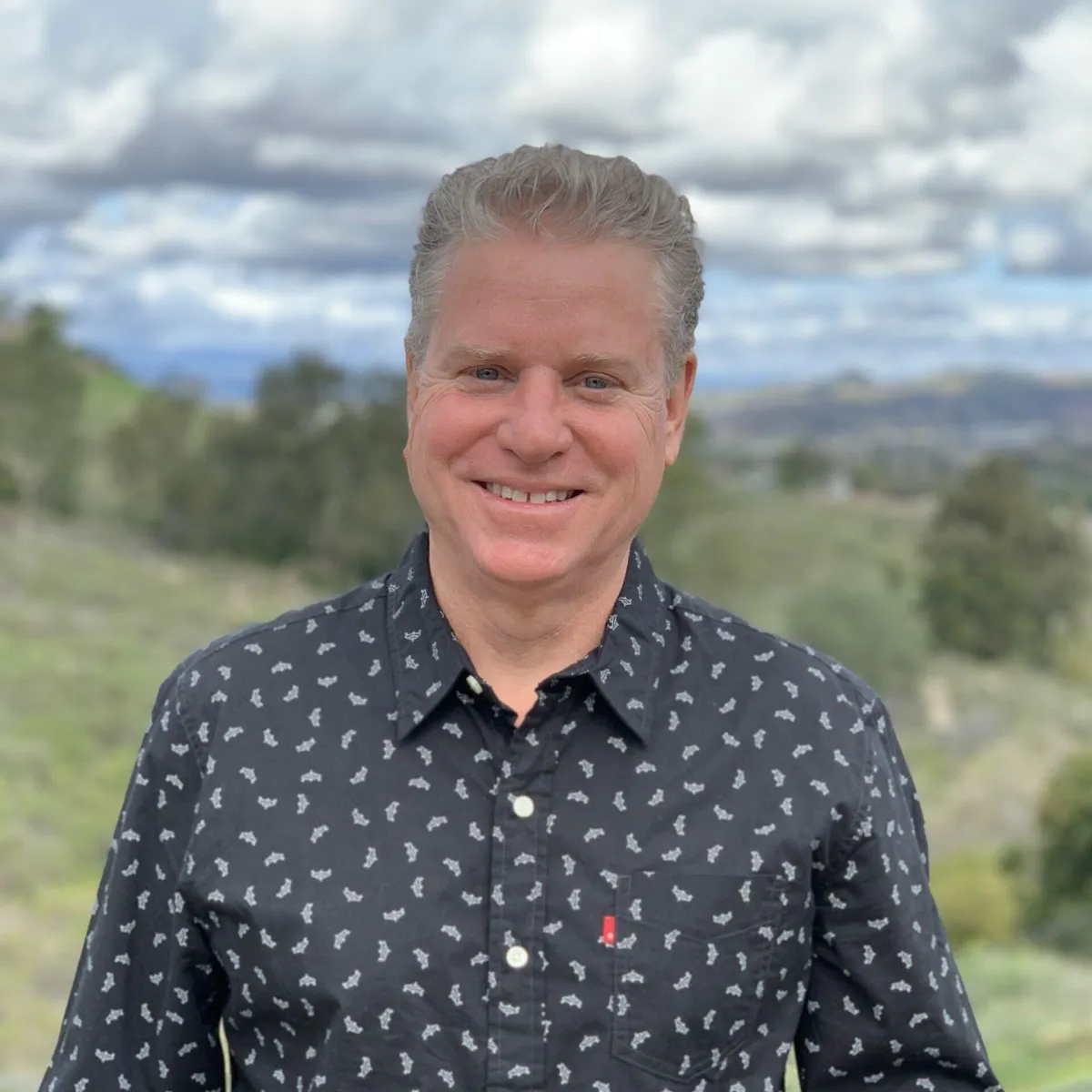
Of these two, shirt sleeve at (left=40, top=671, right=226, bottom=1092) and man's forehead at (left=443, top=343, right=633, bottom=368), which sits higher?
man's forehead at (left=443, top=343, right=633, bottom=368)

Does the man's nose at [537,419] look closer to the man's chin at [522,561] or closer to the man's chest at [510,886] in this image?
the man's chin at [522,561]

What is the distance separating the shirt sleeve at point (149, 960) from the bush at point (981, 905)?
40.6 feet

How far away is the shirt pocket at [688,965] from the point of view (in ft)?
5.36

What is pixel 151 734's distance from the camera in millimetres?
1800

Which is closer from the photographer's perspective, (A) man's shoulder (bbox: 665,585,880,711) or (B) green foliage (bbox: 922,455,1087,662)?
(A) man's shoulder (bbox: 665,585,880,711)

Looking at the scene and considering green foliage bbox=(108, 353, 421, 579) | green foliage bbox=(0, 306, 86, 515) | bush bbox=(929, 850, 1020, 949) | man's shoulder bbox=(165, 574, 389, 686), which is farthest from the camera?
green foliage bbox=(0, 306, 86, 515)

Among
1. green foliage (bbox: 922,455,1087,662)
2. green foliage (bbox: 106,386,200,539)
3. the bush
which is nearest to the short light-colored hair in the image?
the bush

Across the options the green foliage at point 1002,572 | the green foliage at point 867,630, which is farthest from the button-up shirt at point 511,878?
the green foliage at point 1002,572

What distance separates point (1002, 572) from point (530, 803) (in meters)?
30.4

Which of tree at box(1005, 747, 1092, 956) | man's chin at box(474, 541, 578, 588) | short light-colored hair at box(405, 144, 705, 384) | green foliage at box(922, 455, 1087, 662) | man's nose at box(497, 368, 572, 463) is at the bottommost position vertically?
tree at box(1005, 747, 1092, 956)

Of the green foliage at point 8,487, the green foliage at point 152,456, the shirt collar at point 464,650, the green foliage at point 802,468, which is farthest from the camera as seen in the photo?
the green foliage at point 802,468

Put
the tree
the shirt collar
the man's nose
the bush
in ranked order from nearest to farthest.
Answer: the man's nose < the shirt collar < the tree < the bush

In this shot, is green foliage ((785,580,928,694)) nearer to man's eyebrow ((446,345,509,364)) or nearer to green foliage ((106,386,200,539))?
green foliage ((106,386,200,539))

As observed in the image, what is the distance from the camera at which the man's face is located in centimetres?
160
